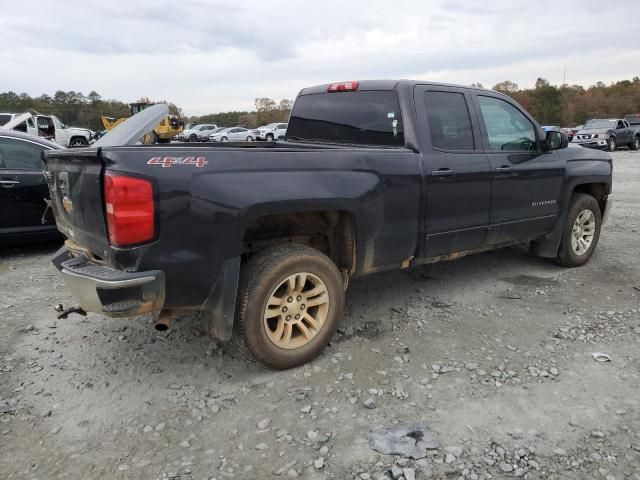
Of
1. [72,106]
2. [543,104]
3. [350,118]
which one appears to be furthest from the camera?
[72,106]

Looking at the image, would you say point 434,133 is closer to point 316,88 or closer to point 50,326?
point 316,88

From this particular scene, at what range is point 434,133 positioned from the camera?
389cm

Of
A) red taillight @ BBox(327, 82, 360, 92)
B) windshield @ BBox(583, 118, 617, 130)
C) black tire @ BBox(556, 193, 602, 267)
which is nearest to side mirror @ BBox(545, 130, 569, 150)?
black tire @ BBox(556, 193, 602, 267)

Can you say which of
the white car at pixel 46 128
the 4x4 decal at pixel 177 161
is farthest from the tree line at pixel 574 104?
the 4x4 decal at pixel 177 161

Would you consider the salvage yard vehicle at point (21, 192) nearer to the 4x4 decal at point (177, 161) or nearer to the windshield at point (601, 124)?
the 4x4 decal at point (177, 161)

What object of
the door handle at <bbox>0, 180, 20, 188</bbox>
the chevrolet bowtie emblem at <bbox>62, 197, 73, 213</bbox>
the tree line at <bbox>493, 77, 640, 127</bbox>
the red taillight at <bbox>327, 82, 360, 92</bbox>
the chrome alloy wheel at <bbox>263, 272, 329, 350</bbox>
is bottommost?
the chrome alloy wheel at <bbox>263, 272, 329, 350</bbox>

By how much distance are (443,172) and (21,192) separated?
477cm

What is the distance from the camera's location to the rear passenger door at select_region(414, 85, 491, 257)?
3.81 metres

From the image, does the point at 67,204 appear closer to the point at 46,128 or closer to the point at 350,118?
the point at 350,118

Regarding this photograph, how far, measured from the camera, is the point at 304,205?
A: 3076mm

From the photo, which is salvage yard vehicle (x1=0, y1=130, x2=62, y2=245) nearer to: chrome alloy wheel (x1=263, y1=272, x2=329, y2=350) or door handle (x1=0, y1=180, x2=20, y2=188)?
door handle (x1=0, y1=180, x2=20, y2=188)

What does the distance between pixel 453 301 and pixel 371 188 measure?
161 centimetres

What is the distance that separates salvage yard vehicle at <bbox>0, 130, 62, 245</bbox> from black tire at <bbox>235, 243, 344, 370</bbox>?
3.77 m

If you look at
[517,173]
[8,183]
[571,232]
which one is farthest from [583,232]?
[8,183]
